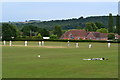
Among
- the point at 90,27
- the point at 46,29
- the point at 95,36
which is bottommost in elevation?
the point at 95,36

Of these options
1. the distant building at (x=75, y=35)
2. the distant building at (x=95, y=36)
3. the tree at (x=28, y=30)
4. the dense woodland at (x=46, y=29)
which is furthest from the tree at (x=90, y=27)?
the distant building at (x=75, y=35)

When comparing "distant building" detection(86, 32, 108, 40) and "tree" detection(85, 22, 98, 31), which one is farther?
"tree" detection(85, 22, 98, 31)

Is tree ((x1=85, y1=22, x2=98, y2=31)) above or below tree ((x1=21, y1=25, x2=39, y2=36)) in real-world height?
above

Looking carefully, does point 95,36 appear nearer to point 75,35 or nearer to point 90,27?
point 75,35

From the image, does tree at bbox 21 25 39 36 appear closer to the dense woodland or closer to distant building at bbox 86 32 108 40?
the dense woodland

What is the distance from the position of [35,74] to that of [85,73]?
2.03m

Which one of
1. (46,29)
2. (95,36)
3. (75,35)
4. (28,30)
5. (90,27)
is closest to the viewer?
(95,36)

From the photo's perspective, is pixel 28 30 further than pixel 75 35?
Yes

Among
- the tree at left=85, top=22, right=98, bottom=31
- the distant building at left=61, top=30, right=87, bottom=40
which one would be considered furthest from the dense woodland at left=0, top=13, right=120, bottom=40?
the distant building at left=61, top=30, right=87, bottom=40

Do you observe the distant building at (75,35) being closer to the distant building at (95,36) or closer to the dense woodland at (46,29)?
the distant building at (95,36)

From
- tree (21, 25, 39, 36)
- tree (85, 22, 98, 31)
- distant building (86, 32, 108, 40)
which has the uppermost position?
tree (85, 22, 98, 31)

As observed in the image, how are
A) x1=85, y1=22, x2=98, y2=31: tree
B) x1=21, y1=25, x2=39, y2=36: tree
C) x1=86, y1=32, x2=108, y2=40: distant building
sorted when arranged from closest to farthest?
x1=86, y1=32, x2=108, y2=40: distant building → x1=21, y1=25, x2=39, y2=36: tree → x1=85, y1=22, x2=98, y2=31: tree

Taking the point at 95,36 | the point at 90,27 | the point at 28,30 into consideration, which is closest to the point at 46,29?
the point at 28,30

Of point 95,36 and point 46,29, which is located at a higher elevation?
point 46,29
